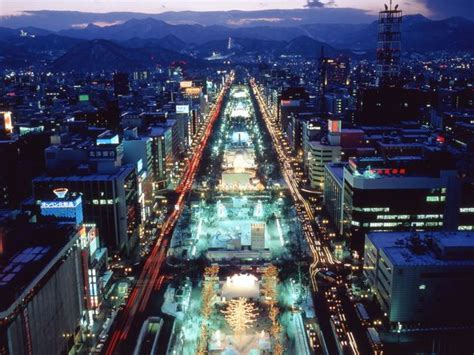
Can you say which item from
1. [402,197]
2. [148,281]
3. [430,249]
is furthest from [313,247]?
[148,281]

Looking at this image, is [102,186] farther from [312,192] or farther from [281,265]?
[312,192]

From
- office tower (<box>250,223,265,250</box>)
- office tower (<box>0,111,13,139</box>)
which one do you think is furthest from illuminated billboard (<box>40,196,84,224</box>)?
office tower (<box>0,111,13,139</box>)

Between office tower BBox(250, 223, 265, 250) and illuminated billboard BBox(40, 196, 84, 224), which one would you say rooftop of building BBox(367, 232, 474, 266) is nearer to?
office tower BBox(250, 223, 265, 250)

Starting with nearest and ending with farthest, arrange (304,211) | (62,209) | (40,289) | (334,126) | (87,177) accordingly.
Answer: (40,289)
(62,209)
(87,177)
(304,211)
(334,126)

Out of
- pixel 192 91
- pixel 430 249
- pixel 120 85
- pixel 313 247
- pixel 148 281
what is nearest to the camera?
pixel 430 249

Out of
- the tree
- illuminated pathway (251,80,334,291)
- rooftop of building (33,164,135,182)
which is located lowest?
the tree

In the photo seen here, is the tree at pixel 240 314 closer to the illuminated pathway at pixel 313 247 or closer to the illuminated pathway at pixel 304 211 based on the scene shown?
the illuminated pathway at pixel 313 247

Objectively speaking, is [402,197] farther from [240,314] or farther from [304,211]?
[240,314]
